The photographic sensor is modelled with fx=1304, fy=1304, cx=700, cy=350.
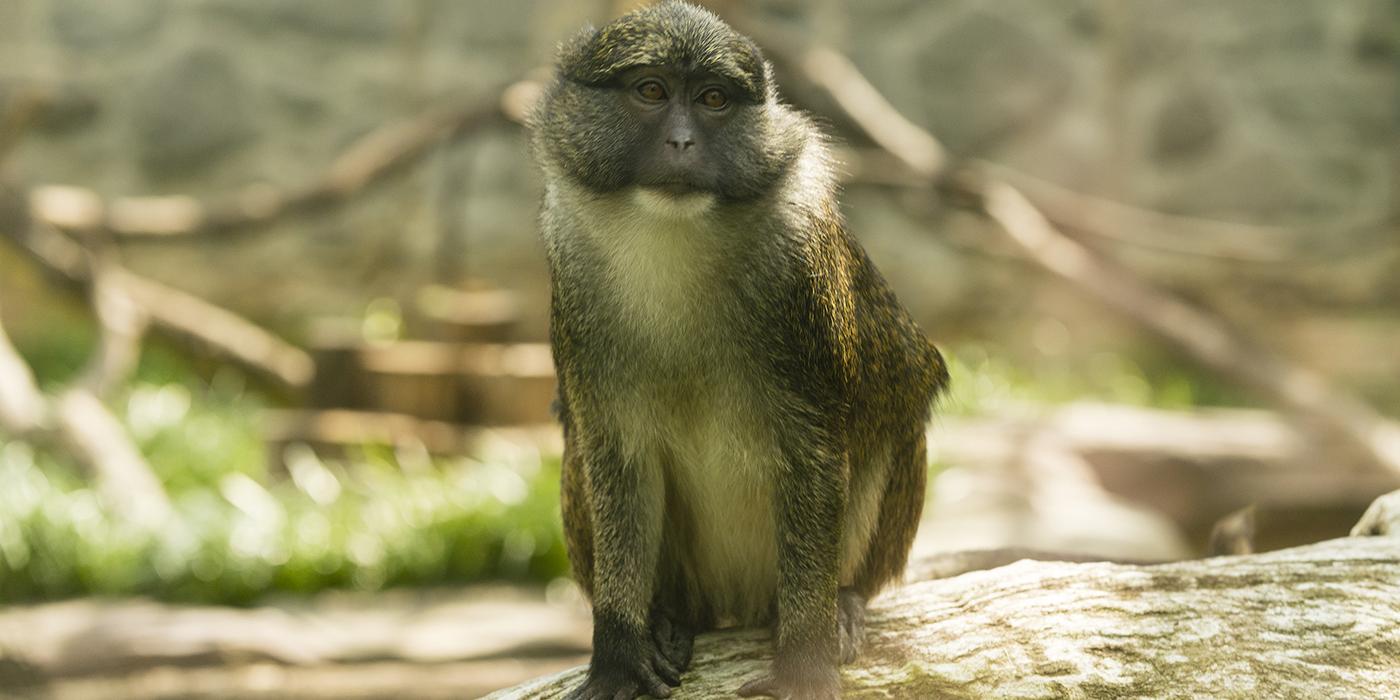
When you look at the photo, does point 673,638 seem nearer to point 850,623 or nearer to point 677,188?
point 850,623

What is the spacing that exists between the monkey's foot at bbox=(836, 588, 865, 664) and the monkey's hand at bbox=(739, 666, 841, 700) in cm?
11

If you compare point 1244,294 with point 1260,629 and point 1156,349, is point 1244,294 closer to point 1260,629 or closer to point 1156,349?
point 1156,349

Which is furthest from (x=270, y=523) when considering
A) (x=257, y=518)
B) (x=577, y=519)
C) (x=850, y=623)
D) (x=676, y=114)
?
(x=676, y=114)

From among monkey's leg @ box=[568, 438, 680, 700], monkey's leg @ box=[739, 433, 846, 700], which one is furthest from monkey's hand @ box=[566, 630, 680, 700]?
monkey's leg @ box=[739, 433, 846, 700]

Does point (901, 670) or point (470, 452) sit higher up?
point (470, 452)

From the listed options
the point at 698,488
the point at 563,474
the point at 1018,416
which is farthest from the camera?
the point at 1018,416

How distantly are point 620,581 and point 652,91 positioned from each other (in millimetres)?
1106

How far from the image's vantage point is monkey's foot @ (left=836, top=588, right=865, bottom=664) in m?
2.97

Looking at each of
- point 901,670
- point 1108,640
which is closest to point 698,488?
point 901,670

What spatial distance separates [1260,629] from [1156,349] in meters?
8.02

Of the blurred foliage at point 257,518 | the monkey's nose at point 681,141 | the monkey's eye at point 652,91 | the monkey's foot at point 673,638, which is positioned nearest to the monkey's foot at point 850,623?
the monkey's foot at point 673,638

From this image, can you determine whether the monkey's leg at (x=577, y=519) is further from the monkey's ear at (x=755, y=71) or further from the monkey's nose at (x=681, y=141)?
the monkey's ear at (x=755, y=71)

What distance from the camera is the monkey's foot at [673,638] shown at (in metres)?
3.06

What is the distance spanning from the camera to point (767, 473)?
2.94 m
